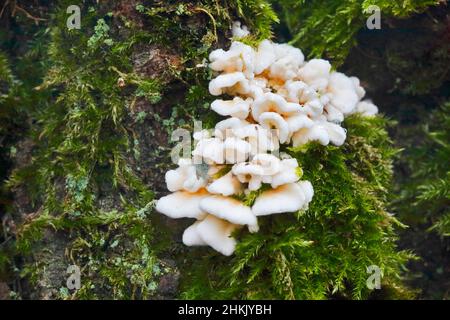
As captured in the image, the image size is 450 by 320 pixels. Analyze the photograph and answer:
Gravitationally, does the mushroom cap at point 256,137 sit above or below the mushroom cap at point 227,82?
below

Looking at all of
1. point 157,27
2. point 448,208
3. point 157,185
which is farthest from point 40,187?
point 448,208

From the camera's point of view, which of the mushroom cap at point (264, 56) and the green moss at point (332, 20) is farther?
the green moss at point (332, 20)

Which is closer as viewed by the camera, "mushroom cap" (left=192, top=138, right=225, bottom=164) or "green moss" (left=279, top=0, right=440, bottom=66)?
"mushroom cap" (left=192, top=138, right=225, bottom=164)

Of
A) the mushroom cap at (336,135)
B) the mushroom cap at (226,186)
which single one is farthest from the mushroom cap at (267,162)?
the mushroom cap at (336,135)

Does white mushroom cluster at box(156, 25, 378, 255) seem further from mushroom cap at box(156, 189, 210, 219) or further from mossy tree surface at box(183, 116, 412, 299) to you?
mossy tree surface at box(183, 116, 412, 299)

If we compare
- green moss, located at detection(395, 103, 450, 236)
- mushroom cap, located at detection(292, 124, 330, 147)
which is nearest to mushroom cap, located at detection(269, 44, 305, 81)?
mushroom cap, located at detection(292, 124, 330, 147)

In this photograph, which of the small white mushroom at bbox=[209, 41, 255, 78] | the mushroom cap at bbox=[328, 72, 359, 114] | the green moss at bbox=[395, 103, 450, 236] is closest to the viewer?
the small white mushroom at bbox=[209, 41, 255, 78]

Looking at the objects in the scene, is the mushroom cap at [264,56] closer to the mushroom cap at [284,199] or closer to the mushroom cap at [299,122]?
the mushroom cap at [299,122]
